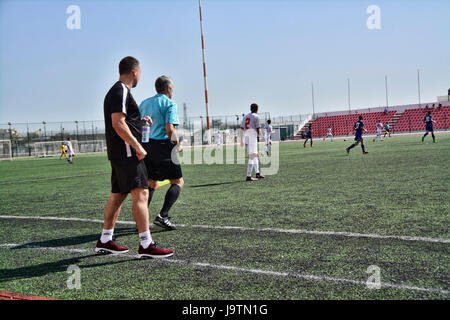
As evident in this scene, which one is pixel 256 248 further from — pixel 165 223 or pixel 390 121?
pixel 390 121

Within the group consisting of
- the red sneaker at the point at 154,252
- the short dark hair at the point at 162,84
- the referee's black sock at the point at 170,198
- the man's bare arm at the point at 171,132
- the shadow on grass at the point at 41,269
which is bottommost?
the shadow on grass at the point at 41,269

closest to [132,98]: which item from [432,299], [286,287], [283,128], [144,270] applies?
[144,270]

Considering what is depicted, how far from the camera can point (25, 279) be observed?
3680 mm

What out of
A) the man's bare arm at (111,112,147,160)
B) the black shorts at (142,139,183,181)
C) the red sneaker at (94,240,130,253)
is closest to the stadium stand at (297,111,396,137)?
the black shorts at (142,139,183,181)

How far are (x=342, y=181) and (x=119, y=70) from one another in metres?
6.73

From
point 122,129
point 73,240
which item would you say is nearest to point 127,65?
point 122,129

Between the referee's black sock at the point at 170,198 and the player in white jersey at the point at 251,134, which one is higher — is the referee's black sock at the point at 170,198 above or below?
below

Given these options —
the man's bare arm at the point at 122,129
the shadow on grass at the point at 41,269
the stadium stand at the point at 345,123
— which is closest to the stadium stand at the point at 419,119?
the stadium stand at the point at 345,123

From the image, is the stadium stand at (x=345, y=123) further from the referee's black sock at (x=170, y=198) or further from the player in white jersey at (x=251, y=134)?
the referee's black sock at (x=170, y=198)

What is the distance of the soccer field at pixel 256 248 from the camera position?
3223mm

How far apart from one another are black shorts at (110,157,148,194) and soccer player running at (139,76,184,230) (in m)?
1.18

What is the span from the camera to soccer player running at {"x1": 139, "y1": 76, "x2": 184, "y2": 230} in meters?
5.46

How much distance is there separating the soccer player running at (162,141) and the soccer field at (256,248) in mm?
747
